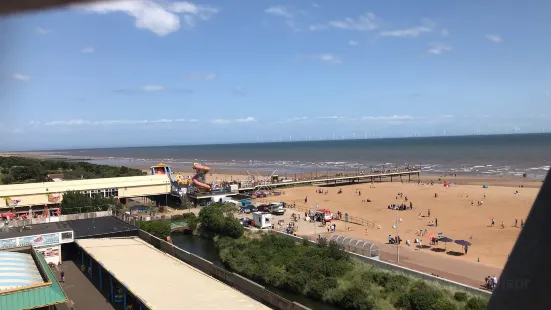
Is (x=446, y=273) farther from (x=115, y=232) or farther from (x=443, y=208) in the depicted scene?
(x=443, y=208)

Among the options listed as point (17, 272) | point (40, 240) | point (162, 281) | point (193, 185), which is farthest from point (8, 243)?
point (193, 185)

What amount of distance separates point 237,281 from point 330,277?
486cm

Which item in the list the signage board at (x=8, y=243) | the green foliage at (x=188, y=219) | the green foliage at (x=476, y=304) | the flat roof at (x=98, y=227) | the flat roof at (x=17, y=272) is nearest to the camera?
the flat roof at (x=17, y=272)

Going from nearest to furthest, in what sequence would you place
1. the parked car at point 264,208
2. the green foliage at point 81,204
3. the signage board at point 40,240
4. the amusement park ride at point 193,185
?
the signage board at point 40,240 → the green foliage at point 81,204 → the parked car at point 264,208 → the amusement park ride at point 193,185

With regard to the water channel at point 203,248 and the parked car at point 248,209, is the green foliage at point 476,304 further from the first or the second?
the parked car at point 248,209

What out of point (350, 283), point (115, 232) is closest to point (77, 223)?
point (115, 232)

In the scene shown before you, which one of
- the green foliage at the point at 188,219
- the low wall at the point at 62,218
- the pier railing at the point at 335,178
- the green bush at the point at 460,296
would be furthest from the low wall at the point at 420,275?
the pier railing at the point at 335,178

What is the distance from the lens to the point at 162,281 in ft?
49.5

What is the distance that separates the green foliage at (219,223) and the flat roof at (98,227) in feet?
22.1

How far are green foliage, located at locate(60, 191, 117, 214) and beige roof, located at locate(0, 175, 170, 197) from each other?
2.64 meters

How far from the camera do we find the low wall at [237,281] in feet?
46.4

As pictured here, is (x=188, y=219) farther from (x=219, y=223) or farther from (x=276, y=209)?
(x=276, y=209)

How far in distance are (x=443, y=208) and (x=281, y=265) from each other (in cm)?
2424

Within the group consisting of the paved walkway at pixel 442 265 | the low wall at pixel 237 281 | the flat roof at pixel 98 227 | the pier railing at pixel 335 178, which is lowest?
the paved walkway at pixel 442 265
